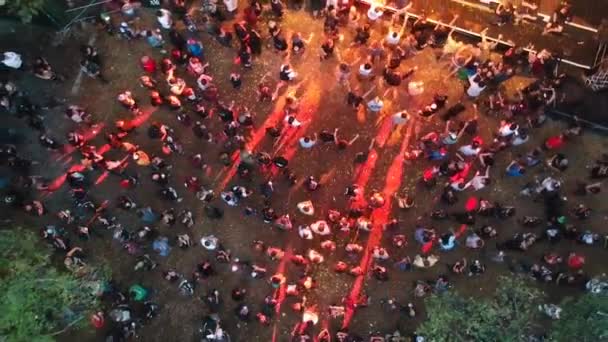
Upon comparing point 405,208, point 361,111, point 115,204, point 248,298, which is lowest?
point 248,298

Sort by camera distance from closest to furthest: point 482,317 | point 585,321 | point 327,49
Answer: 1. point 585,321
2. point 482,317
3. point 327,49

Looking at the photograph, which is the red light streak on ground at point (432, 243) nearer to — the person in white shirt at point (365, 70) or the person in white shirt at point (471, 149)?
the person in white shirt at point (471, 149)

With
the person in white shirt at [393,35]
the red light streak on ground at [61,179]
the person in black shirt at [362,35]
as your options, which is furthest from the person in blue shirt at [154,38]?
the person in white shirt at [393,35]

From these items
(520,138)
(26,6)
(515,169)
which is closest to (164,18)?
(26,6)

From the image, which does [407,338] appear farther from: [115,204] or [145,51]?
[145,51]

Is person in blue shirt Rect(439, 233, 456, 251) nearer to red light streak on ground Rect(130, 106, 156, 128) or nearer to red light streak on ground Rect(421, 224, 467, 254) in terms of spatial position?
red light streak on ground Rect(421, 224, 467, 254)

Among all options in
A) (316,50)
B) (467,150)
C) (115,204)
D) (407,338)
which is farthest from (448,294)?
(115,204)

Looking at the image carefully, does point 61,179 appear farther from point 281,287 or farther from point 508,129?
point 508,129

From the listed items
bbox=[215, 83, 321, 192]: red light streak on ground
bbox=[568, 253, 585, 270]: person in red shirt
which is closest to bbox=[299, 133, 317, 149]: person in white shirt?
bbox=[215, 83, 321, 192]: red light streak on ground
